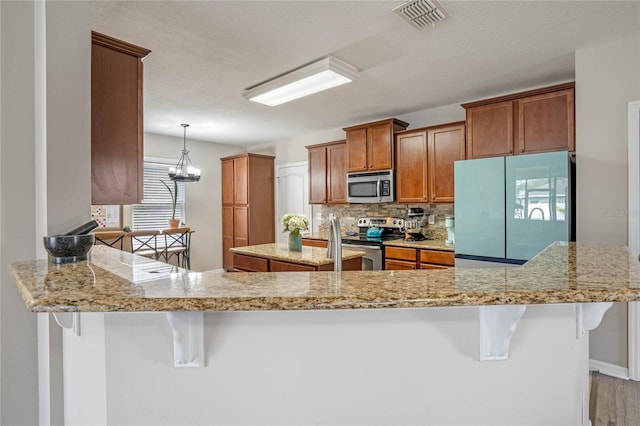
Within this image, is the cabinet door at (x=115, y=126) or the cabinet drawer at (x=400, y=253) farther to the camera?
the cabinet drawer at (x=400, y=253)

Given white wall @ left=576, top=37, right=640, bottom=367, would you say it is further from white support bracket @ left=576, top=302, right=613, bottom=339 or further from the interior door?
the interior door

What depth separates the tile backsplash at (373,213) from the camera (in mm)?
4285

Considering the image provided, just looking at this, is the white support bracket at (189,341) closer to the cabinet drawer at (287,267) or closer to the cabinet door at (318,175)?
the cabinet drawer at (287,267)

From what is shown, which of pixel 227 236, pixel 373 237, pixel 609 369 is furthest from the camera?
pixel 227 236

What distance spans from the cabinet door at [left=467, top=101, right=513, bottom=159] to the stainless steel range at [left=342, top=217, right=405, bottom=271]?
1438 mm

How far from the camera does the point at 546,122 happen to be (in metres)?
3.05

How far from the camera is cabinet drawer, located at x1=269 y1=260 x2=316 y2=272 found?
293cm

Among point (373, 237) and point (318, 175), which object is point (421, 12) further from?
point (318, 175)

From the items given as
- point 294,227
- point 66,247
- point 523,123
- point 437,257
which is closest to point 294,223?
point 294,227

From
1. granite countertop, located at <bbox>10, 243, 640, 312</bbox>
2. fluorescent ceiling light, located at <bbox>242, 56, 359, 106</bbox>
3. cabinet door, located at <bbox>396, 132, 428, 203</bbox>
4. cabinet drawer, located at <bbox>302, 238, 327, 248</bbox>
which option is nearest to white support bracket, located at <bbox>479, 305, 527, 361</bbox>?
granite countertop, located at <bbox>10, 243, 640, 312</bbox>

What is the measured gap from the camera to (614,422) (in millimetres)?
2072

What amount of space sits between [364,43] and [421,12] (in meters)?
0.50

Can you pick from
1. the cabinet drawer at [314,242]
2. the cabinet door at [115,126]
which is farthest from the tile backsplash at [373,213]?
the cabinet door at [115,126]

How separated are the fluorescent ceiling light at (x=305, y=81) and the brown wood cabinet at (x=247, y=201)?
2.67m
